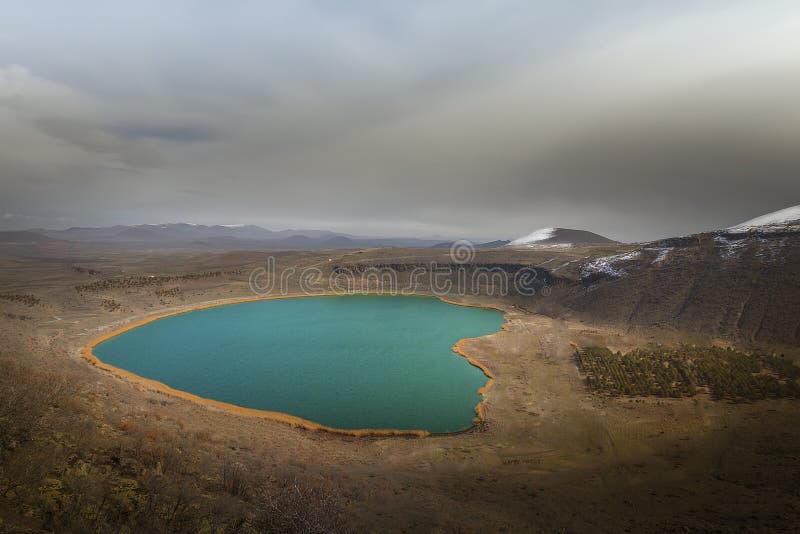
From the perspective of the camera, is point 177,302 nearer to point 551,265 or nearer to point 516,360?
point 516,360

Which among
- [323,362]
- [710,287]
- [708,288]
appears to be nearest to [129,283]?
[323,362]

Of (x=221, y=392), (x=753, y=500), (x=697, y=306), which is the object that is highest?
(x=697, y=306)

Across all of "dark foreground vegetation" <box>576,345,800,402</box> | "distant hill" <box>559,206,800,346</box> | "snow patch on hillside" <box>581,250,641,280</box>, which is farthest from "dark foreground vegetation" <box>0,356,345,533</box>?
"snow patch on hillside" <box>581,250,641,280</box>

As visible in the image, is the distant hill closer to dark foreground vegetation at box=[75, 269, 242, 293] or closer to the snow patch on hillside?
the snow patch on hillside

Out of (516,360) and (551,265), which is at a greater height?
(551,265)

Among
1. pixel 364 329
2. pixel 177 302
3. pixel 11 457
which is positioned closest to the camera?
pixel 11 457

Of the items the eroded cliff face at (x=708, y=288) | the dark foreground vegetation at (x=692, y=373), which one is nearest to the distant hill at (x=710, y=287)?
the eroded cliff face at (x=708, y=288)

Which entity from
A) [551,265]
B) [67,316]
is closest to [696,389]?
[551,265]
